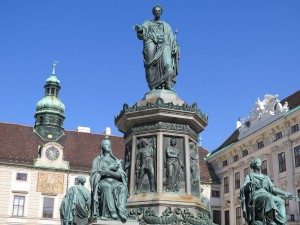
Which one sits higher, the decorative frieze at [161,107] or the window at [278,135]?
the window at [278,135]

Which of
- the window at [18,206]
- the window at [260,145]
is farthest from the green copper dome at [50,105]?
the window at [260,145]

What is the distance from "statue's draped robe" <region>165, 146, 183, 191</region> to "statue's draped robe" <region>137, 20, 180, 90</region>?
1704 mm

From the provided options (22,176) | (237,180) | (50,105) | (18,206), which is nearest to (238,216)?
(237,180)

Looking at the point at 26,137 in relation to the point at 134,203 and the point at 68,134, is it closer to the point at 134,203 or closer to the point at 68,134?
the point at 68,134

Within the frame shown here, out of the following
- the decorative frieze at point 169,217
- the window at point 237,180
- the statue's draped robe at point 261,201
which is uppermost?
the window at point 237,180

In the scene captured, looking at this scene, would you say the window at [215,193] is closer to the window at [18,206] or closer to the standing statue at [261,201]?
the window at [18,206]

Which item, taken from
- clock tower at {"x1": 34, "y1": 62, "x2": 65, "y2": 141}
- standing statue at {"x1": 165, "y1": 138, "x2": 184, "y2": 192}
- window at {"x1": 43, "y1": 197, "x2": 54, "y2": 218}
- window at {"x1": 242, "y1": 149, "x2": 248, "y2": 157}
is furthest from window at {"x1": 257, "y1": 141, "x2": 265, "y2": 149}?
standing statue at {"x1": 165, "y1": 138, "x2": 184, "y2": 192}

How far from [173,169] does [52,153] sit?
33070mm

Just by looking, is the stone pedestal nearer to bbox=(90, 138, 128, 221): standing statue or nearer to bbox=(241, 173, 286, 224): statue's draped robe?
bbox=(90, 138, 128, 221): standing statue

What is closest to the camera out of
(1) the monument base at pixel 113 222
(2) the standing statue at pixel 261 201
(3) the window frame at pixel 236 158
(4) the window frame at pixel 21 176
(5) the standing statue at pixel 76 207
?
(1) the monument base at pixel 113 222

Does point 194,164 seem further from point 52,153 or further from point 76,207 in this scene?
point 52,153

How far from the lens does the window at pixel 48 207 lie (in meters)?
39.5

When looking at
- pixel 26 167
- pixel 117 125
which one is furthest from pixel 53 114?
pixel 117 125

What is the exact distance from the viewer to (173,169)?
9.51 m
